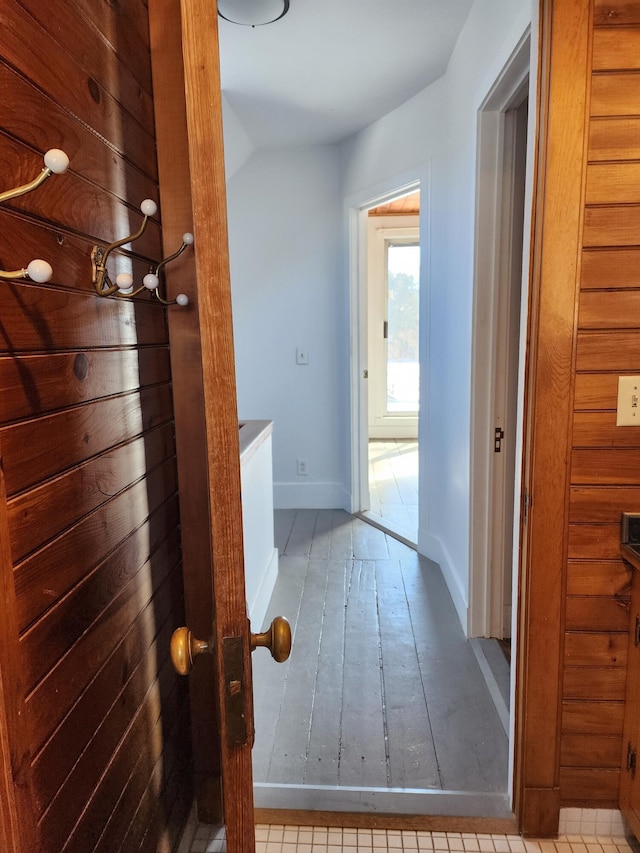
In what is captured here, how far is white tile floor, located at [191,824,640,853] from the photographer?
1.41 m

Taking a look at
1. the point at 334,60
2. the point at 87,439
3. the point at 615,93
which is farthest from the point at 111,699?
the point at 334,60

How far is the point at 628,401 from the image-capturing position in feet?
4.25

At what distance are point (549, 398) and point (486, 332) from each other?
944 millimetres

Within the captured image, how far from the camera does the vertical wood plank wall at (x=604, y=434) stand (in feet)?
3.95

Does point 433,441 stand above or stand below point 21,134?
below

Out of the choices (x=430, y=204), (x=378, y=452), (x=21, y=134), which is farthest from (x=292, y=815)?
(x=378, y=452)

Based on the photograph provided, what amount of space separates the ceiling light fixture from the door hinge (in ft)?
8.46

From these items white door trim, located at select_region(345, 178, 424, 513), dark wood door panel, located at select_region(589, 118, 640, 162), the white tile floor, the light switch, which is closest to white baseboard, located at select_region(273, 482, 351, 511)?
white door trim, located at select_region(345, 178, 424, 513)

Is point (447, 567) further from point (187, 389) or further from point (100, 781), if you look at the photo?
point (100, 781)

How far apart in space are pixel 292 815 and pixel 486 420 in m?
Result: 1.50

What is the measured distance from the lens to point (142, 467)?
1.12 metres

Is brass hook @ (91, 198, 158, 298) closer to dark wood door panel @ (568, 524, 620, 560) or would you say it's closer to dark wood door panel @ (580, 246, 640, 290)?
dark wood door panel @ (580, 246, 640, 290)

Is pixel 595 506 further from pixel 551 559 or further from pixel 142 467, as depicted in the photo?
pixel 142 467

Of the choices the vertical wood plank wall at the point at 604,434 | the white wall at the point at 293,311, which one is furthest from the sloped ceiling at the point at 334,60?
the vertical wood plank wall at the point at 604,434
